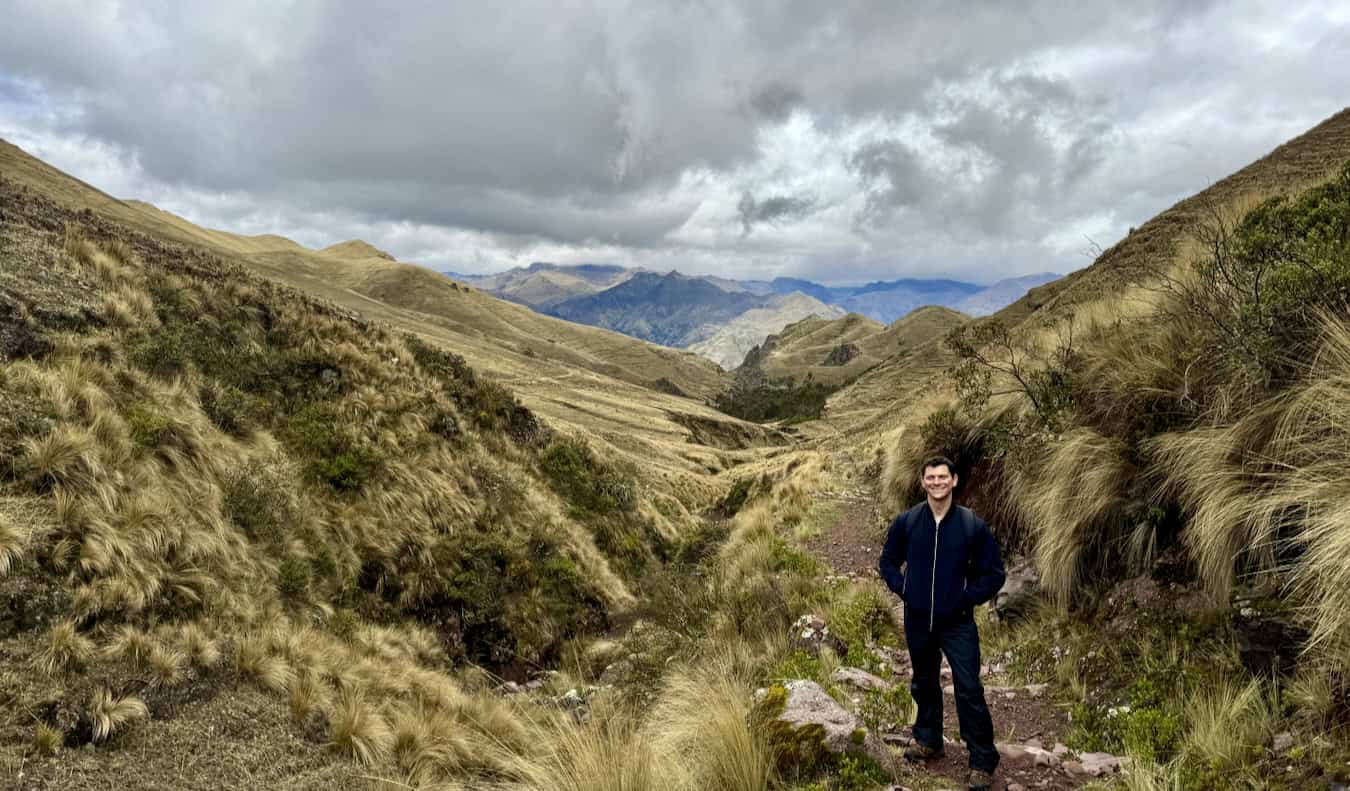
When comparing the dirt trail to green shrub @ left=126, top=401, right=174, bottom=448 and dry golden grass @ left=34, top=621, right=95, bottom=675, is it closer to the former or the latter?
dry golden grass @ left=34, top=621, right=95, bottom=675

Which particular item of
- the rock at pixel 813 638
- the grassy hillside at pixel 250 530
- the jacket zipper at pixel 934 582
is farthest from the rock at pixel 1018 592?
the grassy hillside at pixel 250 530

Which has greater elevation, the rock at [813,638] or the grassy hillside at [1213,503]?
the grassy hillside at [1213,503]

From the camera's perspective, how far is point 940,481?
4609 millimetres

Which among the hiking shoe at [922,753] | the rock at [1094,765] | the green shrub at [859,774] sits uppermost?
the rock at [1094,765]

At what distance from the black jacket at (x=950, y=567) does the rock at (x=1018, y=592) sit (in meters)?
2.90

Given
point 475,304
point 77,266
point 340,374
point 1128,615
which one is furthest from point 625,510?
point 475,304

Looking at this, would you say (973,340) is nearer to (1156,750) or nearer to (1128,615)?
(1128,615)

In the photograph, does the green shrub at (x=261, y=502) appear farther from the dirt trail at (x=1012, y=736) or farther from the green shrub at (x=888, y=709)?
the dirt trail at (x=1012, y=736)

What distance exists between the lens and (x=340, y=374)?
45.4ft

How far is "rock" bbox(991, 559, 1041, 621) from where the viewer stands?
6.94 m

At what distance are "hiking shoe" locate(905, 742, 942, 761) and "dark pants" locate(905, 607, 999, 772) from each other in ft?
0.10

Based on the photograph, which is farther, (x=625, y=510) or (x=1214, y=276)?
(x=625, y=510)

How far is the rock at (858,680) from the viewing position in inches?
234

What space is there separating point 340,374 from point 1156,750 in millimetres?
14752
